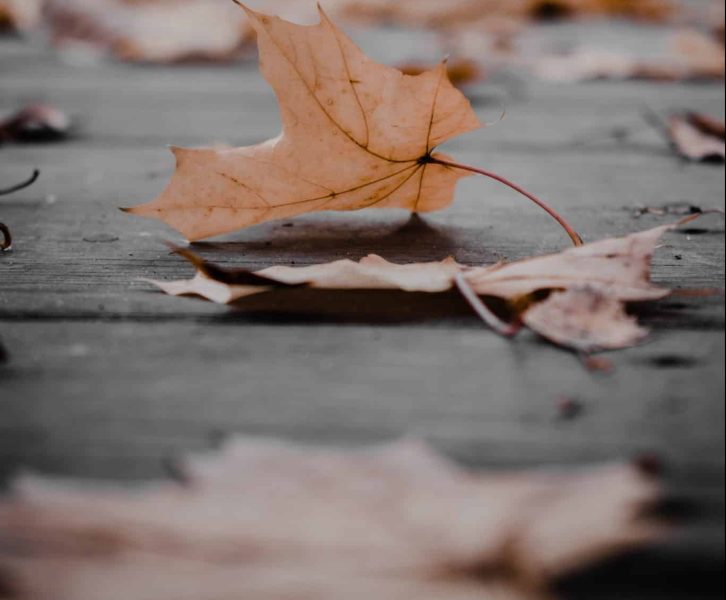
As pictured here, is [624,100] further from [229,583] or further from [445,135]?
[229,583]

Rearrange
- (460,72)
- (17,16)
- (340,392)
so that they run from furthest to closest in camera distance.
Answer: (17,16) → (460,72) → (340,392)

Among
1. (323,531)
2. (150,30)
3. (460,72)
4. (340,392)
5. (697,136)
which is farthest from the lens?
(150,30)

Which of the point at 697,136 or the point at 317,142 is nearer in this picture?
the point at 317,142

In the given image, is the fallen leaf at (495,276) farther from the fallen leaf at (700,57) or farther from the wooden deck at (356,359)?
the fallen leaf at (700,57)

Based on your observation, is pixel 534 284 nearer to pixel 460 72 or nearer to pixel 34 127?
pixel 34 127

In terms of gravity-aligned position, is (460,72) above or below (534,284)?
above

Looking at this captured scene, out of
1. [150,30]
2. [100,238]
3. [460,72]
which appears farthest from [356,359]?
[150,30]

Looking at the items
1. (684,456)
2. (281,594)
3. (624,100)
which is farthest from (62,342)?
(624,100)
